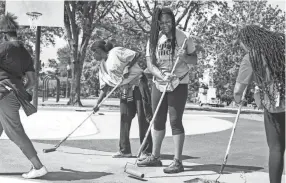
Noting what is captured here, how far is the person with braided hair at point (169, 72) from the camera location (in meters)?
4.73

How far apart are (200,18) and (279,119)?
72.8 feet

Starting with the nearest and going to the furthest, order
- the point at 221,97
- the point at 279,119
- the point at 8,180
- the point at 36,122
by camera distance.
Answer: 1. the point at 279,119
2. the point at 8,180
3. the point at 36,122
4. the point at 221,97

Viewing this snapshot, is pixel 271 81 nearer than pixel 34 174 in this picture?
Yes

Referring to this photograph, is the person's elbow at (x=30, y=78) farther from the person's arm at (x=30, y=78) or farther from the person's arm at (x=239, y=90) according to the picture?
the person's arm at (x=239, y=90)

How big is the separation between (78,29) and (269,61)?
20.0m

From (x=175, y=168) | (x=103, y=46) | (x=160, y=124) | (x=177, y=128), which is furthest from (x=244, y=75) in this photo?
(x=103, y=46)

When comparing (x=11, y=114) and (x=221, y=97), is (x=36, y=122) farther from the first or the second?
(x=221, y=97)

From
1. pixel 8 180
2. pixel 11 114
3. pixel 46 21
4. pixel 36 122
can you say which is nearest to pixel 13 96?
pixel 11 114

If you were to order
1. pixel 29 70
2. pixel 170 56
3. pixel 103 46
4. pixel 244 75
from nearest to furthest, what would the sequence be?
pixel 244 75 → pixel 29 70 → pixel 170 56 → pixel 103 46

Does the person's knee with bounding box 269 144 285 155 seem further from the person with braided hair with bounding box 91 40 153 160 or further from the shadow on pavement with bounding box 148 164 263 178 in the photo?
the person with braided hair with bounding box 91 40 153 160

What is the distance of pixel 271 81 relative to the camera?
3.50m

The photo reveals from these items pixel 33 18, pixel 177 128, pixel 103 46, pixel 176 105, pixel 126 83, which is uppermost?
pixel 33 18

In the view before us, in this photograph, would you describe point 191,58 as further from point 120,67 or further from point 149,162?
point 149,162

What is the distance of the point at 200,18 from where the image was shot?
82.2ft
